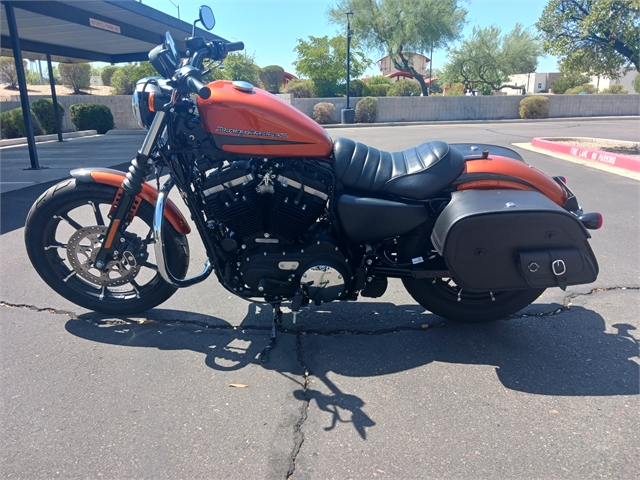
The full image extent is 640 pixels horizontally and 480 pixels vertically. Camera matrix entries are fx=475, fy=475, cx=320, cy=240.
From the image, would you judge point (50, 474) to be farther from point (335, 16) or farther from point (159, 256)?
point (335, 16)

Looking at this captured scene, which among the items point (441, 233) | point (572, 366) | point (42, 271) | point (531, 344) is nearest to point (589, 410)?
point (572, 366)

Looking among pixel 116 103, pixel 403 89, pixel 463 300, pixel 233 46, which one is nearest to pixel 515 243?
pixel 463 300

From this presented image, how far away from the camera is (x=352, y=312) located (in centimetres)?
341

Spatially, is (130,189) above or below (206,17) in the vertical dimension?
below

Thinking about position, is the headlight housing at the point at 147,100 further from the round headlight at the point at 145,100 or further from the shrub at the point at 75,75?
the shrub at the point at 75,75

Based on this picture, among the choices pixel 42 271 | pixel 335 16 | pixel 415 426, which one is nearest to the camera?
pixel 415 426

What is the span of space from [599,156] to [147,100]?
9.93 meters

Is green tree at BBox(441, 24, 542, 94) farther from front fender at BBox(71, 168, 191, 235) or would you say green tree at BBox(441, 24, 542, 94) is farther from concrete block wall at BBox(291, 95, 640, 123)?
front fender at BBox(71, 168, 191, 235)

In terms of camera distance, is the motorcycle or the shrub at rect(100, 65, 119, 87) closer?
the motorcycle

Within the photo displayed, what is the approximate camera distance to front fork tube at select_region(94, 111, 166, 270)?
2.71m

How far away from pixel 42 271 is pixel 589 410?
341 centimetres

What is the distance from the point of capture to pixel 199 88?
8.24 feet

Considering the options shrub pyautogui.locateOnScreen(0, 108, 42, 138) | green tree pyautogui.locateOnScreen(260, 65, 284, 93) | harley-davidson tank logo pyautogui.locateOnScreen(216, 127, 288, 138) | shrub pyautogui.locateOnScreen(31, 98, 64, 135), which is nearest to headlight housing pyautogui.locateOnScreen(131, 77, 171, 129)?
harley-davidson tank logo pyautogui.locateOnScreen(216, 127, 288, 138)

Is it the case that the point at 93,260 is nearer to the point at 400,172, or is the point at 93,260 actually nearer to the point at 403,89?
the point at 400,172
